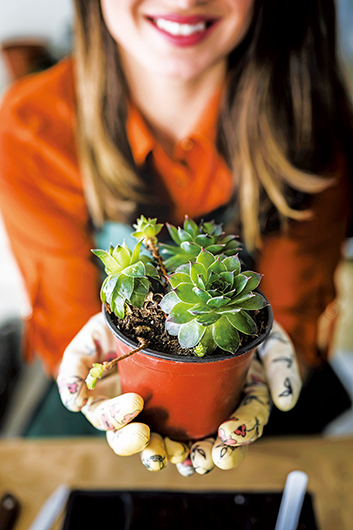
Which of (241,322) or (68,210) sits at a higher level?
(241,322)

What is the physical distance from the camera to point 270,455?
73 centimetres

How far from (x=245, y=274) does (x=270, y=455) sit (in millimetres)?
519

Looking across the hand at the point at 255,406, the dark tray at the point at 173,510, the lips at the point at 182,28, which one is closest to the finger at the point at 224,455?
the hand at the point at 255,406

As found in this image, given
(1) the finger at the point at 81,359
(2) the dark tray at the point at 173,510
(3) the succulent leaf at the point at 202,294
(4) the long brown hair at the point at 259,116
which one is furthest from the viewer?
(4) the long brown hair at the point at 259,116

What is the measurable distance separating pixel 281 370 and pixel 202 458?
0.45 feet

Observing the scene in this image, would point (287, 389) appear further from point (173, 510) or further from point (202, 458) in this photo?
point (173, 510)

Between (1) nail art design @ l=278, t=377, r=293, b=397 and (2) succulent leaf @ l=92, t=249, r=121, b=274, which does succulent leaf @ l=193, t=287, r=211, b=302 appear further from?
(1) nail art design @ l=278, t=377, r=293, b=397

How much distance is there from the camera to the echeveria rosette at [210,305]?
33 centimetres

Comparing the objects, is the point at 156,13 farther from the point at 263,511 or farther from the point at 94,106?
the point at 263,511

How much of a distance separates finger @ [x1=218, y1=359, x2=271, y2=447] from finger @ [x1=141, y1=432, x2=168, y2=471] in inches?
2.4

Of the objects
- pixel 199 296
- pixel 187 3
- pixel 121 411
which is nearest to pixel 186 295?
pixel 199 296

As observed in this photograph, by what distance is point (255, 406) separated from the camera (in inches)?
17.4

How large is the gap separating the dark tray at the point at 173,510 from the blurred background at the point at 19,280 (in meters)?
0.58

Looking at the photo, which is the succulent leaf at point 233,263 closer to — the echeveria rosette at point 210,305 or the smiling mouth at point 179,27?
the echeveria rosette at point 210,305
